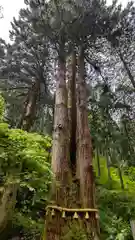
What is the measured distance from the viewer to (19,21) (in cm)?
895

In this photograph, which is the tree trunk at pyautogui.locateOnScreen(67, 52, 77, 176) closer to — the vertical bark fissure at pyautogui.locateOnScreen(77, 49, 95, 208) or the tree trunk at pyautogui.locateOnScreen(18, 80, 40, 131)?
the vertical bark fissure at pyautogui.locateOnScreen(77, 49, 95, 208)

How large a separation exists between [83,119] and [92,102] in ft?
14.3

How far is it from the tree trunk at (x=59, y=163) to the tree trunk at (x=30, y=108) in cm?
194

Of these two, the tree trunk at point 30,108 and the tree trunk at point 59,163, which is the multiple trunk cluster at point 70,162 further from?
the tree trunk at point 30,108

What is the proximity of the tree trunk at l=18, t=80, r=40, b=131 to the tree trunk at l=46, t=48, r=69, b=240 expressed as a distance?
194cm

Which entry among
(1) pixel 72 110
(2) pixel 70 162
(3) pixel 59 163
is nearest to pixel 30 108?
(1) pixel 72 110

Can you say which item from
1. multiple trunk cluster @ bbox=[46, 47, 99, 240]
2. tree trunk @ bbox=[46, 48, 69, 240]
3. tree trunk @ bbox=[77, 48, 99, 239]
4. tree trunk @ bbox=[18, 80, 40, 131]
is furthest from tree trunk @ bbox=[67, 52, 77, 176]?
tree trunk @ bbox=[18, 80, 40, 131]

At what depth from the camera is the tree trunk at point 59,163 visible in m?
3.59

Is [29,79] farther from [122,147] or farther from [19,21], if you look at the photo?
[122,147]

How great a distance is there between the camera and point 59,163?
14.8ft

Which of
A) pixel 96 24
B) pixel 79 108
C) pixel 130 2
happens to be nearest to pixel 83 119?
pixel 79 108

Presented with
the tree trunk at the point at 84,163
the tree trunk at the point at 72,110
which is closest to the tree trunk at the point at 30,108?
the tree trunk at the point at 72,110

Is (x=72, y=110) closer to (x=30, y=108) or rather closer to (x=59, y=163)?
(x=30, y=108)

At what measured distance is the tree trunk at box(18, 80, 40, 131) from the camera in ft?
24.5
